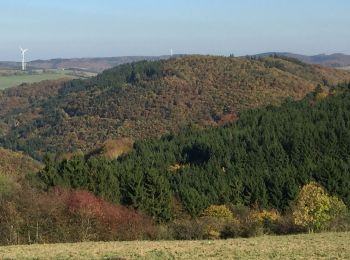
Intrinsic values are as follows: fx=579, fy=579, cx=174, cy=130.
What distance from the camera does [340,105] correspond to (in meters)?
139

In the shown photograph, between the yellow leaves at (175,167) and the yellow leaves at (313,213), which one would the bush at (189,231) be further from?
the yellow leaves at (175,167)

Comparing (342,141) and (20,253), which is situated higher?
(20,253)

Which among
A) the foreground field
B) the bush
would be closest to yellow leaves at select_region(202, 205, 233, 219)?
the bush

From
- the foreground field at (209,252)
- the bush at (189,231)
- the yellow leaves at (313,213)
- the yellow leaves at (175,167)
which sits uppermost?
the foreground field at (209,252)

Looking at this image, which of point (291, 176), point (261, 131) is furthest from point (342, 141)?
point (291, 176)

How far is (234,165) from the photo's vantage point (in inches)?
4338

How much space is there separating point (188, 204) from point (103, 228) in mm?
26821

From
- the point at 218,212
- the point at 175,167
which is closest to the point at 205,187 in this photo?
the point at 218,212

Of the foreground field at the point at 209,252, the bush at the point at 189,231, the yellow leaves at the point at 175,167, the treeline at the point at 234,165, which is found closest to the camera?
the foreground field at the point at 209,252

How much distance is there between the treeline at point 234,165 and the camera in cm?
6600

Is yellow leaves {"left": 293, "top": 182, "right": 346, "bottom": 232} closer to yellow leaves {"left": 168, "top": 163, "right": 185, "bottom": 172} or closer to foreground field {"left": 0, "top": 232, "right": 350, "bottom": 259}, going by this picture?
foreground field {"left": 0, "top": 232, "right": 350, "bottom": 259}

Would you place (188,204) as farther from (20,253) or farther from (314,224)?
(20,253)

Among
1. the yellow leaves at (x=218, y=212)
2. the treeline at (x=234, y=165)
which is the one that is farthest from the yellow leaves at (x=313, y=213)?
the treeline at (x=234, y=165)

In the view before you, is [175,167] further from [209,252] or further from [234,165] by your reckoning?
[209,252]
